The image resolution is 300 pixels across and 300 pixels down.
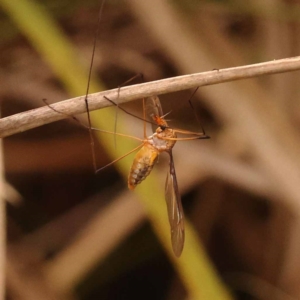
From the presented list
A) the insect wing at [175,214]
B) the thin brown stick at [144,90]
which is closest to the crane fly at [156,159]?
the insect wing at [175,214]

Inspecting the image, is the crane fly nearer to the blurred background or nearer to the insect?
the insect

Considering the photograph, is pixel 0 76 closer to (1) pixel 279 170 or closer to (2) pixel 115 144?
(2) pixel 115 144

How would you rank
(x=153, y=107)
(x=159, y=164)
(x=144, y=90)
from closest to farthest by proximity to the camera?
(x=144, y=90) < (x=153, y=107) < (x=159, y=164)

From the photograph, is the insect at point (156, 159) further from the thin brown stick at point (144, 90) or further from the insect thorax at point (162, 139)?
the thin brown stick at point (144, 90)

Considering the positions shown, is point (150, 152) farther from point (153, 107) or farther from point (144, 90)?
point (144, 90)

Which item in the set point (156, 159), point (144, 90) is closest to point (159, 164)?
point (156, 159)
